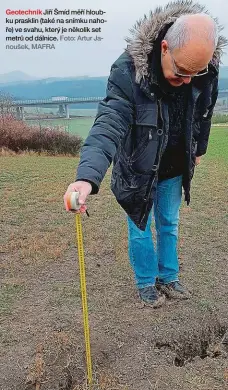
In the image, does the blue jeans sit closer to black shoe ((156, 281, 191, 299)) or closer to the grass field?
black shoe ((156, 281, 191, 299))

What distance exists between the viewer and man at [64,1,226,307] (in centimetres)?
268

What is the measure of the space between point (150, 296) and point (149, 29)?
Result: 6.37ft

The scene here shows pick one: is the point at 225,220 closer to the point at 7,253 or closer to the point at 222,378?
the point at 7,253

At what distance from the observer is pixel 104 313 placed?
385 cm

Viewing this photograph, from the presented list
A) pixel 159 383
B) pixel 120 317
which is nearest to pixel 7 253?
pixel 120 317

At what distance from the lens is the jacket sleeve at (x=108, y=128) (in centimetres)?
257

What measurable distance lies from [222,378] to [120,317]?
3.14 feet

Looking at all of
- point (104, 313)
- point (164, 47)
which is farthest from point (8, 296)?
point (164, 47)

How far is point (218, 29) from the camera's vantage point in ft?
9.37

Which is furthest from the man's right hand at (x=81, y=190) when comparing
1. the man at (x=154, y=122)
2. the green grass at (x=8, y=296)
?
the green grass at (x=8, y=296)

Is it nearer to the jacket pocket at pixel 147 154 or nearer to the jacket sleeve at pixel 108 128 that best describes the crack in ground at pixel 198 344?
the jacket pocket at pixel 147 154

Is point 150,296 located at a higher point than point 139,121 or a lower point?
lower

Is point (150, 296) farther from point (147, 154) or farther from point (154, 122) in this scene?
point (154, 122)

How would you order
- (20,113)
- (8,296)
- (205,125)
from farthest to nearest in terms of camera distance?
(20,113), (8,296), (205,125)
